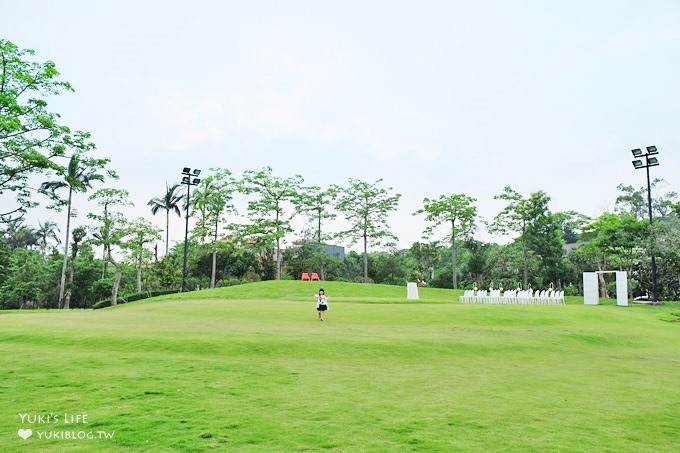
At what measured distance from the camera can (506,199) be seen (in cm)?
4578

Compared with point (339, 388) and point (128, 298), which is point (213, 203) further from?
point (339, 388)

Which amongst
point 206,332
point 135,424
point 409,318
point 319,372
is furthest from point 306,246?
point 135,424

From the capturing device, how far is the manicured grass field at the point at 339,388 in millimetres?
5777

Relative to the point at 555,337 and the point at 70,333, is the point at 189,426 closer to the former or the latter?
the point at 70,333

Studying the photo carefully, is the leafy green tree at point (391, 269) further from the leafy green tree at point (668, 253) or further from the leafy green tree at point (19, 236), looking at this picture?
the leafy green tree at point (19, 236)

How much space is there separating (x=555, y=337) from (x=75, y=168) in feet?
131

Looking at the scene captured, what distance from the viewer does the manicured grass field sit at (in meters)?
5.78

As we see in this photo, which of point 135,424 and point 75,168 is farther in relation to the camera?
point 75,168

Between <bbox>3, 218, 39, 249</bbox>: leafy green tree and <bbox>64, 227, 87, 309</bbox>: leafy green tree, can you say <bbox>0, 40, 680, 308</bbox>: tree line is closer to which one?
<bbox>64, 227, 87, 309</bbox>: leafy green tree

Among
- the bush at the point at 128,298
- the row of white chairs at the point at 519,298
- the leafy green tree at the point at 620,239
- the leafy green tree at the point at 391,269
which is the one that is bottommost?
the bush at the point at 128,298

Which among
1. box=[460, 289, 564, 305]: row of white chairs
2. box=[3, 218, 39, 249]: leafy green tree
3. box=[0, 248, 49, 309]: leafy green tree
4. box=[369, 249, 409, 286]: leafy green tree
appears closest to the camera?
box=[460, 289, 564, 305]: row of white chairs

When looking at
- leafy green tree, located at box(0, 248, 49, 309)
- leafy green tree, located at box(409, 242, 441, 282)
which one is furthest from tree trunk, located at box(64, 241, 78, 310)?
leafy green tree, located at box(409, 242, 441, 282)

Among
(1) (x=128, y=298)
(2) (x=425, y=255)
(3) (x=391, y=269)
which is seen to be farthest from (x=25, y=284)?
(2) (x=425, y=255)

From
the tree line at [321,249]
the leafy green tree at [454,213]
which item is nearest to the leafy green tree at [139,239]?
the tree line at [321,249]
